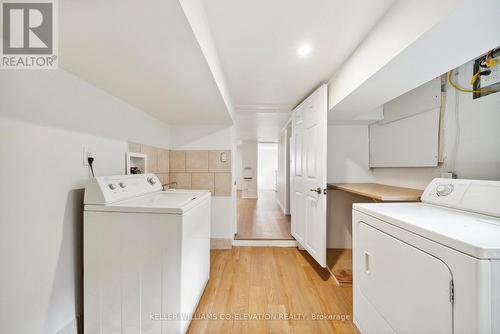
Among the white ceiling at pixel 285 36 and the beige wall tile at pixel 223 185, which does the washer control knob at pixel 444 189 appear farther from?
the beige wall tile at pixel 223 185

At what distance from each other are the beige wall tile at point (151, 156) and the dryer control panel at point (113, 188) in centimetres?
47

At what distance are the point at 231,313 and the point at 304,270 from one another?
97 centimetres

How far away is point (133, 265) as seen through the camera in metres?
1.09

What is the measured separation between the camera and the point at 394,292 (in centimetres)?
93

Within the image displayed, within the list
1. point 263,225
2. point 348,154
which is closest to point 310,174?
point 348,154

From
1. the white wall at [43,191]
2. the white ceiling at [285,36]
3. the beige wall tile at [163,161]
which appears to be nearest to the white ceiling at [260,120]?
the white ceiling at [285,36]

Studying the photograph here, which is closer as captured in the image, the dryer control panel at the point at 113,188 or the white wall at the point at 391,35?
the white wall at the point at 391,35

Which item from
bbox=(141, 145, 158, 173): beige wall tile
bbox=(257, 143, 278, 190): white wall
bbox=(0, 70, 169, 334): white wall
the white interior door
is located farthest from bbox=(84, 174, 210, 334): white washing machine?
bbox=(257, 143, 278, 190): white wall

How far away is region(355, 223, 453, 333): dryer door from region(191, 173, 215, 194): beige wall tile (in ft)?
6.19

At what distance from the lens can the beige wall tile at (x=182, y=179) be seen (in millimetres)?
2566

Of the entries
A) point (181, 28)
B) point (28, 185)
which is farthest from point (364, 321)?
point (28, 185)

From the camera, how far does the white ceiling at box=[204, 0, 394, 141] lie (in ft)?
3.35

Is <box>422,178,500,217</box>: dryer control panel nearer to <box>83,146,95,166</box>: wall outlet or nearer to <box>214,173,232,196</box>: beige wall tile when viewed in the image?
<box>214,173,232,196</box>: beige wall tile

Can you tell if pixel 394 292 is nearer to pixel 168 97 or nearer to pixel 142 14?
pixel 142 14
